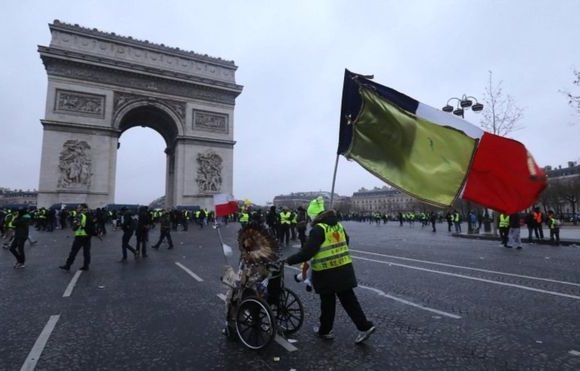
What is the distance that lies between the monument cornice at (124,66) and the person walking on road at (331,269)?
3704cm

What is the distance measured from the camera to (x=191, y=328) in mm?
4691

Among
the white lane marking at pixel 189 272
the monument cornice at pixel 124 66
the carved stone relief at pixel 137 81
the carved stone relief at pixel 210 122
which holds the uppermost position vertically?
the monument cornice at pixel 124 66

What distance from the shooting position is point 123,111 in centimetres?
3603

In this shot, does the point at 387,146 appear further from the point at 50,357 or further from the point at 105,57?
the point at 105,57

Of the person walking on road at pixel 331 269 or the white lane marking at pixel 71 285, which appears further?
the white lane marking at pixel 71 285

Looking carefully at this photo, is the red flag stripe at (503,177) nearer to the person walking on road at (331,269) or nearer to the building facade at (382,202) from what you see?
the person walking on road at (331,269)

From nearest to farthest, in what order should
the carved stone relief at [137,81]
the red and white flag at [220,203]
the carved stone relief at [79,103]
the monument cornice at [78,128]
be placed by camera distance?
the red and white flag at [220,203]
the monument cornice at [78,128]
the carved stone relief at [79,103]
the carved stone relief at [137,81]

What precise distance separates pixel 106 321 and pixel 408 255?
9.59m

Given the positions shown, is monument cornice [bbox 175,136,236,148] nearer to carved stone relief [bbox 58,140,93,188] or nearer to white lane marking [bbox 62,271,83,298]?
carved stone relief [bbox 58,140,93,188]

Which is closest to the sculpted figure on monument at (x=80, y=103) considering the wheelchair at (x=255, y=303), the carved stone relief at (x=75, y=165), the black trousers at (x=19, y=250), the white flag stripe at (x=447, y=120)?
the carved stone relief at (x=75, y=165)

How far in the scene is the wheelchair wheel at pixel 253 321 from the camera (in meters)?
4.00

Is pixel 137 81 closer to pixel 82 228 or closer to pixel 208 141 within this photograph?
pixel 208 141

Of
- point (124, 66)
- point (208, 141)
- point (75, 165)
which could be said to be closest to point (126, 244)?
point (75, 165)

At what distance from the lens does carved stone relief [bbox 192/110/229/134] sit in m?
39.5
